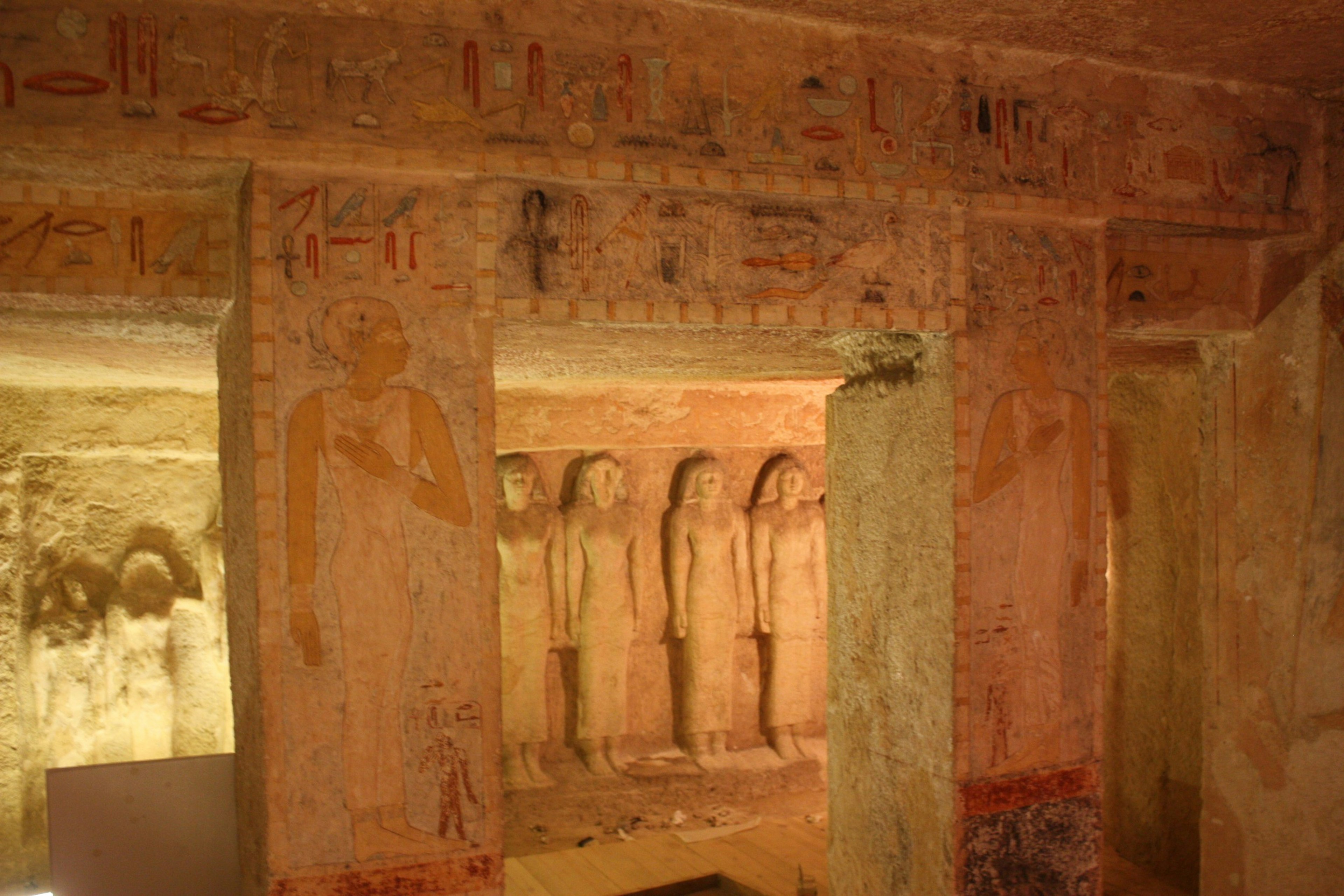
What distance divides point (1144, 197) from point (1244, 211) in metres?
0.43

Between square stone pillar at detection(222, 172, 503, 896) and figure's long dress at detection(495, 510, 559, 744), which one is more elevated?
square stone pillar at detection(222, 172, 503, 896)

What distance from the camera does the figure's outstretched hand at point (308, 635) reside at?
2.49 metres

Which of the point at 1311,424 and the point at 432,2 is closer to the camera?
the point at 432,2

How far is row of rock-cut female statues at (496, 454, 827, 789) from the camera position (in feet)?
17.5

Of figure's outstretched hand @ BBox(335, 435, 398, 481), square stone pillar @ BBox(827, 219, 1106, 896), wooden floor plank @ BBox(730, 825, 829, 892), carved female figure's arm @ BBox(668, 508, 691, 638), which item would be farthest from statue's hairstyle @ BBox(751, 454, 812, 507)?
figure's outstretched hand @ BBox(335, 435, 398, 481)

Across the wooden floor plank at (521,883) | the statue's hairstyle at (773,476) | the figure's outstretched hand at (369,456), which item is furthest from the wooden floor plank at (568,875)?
the figure's outstretched hand at (369,456)

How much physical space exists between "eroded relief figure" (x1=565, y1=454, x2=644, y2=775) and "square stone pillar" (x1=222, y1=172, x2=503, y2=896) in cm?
281

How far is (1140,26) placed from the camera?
9.55ft

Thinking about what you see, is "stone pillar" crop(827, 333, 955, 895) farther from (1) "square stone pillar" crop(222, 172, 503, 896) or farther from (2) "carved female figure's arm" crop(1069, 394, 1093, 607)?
(1) "square stone pillar" crop(222, 172, 503, 896)

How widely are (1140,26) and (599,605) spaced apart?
12.5 ft

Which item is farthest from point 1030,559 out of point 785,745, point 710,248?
point 785,745

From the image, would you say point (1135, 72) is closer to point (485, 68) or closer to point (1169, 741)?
point (485, 68)

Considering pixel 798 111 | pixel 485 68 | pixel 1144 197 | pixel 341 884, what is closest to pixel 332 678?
pixel 341 884

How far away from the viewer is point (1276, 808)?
3658 mm
